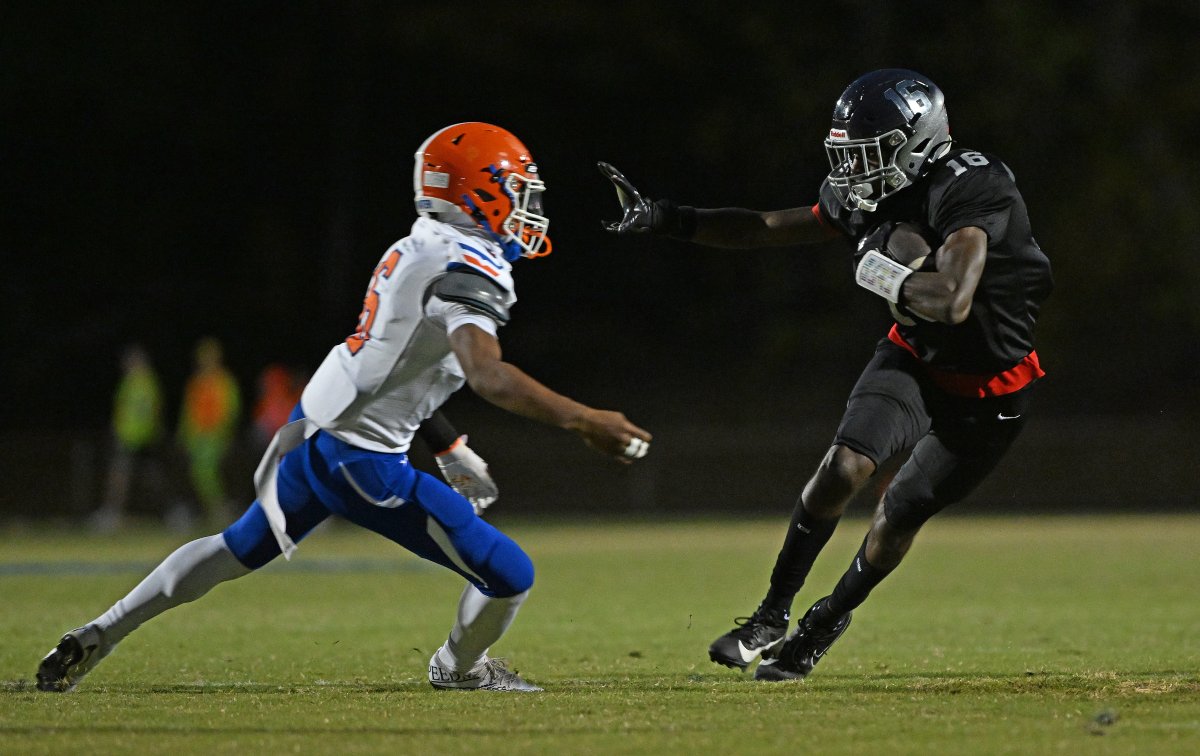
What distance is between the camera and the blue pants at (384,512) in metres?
5.03

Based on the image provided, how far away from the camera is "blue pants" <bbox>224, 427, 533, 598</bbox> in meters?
5.03

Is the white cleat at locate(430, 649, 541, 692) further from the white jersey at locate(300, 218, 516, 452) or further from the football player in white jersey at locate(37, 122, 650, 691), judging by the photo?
the white jersey at locate(300, 218, 516, 452)

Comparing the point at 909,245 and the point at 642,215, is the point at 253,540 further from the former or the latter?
the point at 909,245

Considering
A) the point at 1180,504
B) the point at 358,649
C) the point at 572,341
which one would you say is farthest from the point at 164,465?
the point at 358,649

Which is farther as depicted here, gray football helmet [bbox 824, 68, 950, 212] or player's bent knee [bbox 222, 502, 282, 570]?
gray football helmet [bbox 824, 68, 950, 212]

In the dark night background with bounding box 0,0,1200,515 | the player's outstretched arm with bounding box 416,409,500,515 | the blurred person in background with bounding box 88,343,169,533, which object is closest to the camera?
the player's outstretched arm with bounding box 416,409,500,515

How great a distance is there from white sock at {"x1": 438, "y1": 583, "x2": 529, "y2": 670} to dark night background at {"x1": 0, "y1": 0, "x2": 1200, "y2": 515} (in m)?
15.1

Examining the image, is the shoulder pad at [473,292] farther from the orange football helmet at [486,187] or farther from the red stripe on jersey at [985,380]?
the red stripe on jersey at [985,380]

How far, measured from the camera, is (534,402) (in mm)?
4512

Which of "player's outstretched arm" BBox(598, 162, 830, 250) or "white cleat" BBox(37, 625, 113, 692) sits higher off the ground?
"player's outstretched arm" BBox(598, 162, 830, 250)

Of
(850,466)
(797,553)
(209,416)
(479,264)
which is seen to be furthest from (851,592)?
(209,416)

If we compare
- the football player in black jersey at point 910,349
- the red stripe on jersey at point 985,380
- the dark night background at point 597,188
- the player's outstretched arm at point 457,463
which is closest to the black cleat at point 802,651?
the football player in black jersey at point 910,349

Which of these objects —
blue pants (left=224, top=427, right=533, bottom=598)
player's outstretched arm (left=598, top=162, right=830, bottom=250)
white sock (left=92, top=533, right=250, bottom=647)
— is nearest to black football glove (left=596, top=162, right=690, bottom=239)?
player's outstretched arm (left=598, top=162, right=830, bottom=250)

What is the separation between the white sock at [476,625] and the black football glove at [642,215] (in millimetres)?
1477
